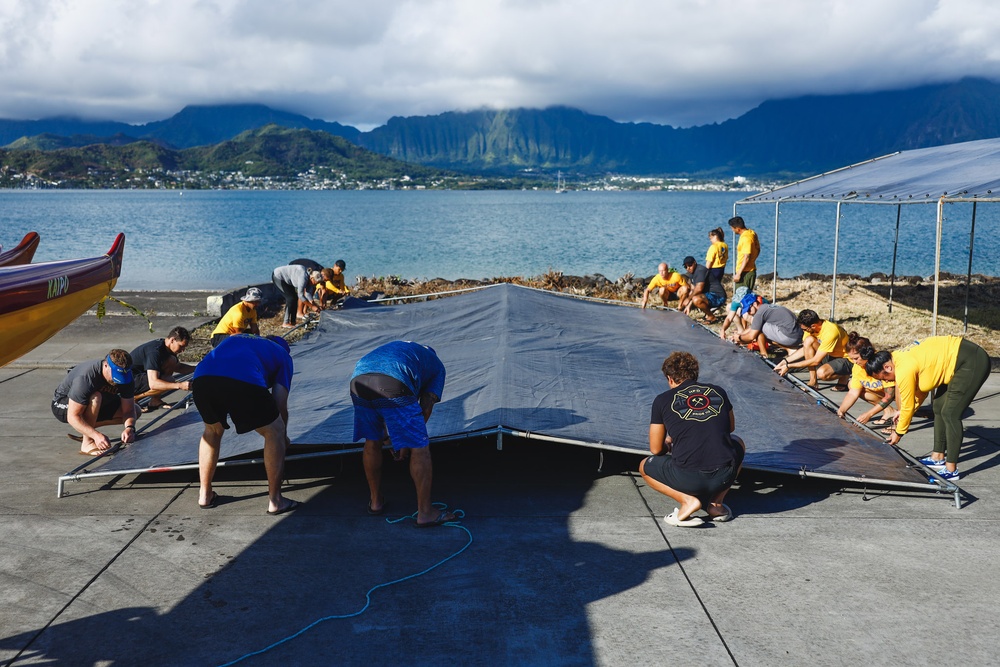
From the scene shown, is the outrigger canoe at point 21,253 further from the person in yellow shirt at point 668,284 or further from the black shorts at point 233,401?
the person in yellow shirt at point 668,284

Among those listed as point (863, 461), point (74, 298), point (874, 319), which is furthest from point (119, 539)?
point (874, 319)

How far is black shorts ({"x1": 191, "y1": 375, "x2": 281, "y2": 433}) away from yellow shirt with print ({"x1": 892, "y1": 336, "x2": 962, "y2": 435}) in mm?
5240

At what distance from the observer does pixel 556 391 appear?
24.4 ft

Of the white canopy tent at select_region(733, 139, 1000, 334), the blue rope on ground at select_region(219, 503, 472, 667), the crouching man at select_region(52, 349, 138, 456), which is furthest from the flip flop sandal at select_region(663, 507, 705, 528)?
the white canopy tent at select_region(733, 139, 1000, 334)

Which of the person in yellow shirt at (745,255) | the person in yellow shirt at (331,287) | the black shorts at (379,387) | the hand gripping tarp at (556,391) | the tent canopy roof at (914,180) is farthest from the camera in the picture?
the person in yellow shirt at (331,287)

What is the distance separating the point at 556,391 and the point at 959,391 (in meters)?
3.41

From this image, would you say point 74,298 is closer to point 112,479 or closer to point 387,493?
point 112,479

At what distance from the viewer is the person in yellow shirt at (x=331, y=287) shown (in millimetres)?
14766

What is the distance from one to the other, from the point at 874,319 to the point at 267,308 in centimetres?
1184

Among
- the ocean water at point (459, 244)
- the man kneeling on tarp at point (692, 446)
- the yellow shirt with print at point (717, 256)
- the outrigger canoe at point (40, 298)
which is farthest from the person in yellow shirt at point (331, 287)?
the ocean water at point (459, 244)

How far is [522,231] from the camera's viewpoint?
58.6 meters

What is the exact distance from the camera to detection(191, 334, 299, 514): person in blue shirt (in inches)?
227

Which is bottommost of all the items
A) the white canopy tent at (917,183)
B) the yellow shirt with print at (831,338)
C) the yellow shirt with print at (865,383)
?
the yellow shirt with print at (865,383)

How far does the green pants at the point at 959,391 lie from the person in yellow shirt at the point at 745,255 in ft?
23.4
